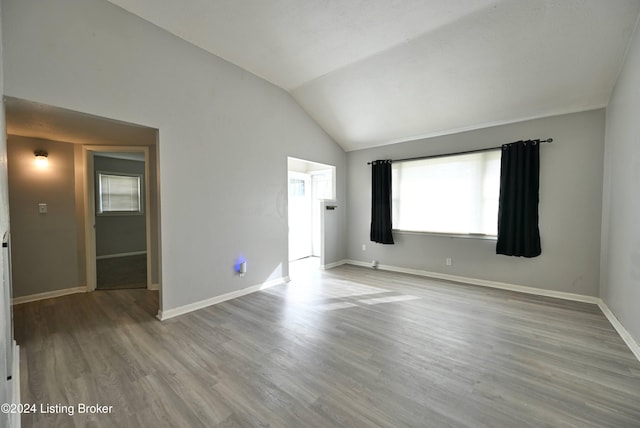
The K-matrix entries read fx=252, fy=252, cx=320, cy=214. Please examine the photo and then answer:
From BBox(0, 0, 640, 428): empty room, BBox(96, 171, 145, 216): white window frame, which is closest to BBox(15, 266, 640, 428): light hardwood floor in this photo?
BBox(0, 0, 640, 428): empty room

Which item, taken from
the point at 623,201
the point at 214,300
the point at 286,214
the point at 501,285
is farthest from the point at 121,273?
the point at 623,201

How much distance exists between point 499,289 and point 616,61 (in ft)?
9.70

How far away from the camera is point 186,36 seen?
2.87 meters

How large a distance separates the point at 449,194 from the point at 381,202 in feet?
3.90

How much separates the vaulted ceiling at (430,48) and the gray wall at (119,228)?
473 centimetres

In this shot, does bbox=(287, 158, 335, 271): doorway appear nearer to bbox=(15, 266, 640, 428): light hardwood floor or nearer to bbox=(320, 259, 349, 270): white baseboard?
bbox=(320, 259, 349, 270): white baseboard

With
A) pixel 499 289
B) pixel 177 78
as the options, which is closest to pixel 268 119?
pixel 177 78

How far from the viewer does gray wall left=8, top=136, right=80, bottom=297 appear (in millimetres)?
3184

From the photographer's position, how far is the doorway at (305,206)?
19.1 feet

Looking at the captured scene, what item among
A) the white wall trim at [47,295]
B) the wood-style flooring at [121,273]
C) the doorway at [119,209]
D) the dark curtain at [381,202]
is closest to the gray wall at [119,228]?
the doorway at [119,209]

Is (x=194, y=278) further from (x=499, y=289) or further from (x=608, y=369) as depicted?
(x=499, y=289)

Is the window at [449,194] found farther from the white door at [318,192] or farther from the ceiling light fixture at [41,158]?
the ceiling light fixture at [41,158]

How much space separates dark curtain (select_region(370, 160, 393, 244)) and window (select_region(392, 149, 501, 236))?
5.4 inches

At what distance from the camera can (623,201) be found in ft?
7.99
